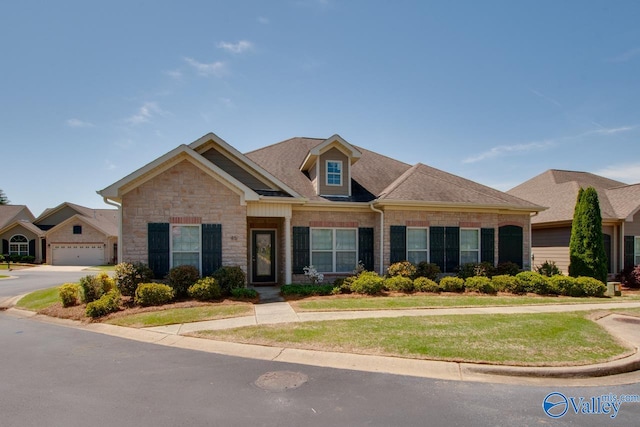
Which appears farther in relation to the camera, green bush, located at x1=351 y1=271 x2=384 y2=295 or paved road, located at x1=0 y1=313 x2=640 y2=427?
green bush, located at x1=351 y1=271 x2=384 y2=295

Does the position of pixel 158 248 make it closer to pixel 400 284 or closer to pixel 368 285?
pixel 368 285

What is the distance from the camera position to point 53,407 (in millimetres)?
5094

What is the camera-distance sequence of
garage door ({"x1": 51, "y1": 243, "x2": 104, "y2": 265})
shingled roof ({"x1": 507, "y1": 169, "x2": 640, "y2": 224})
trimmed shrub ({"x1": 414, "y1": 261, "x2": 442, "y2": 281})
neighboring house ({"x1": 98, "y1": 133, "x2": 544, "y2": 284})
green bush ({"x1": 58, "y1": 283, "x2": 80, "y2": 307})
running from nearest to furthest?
green bush ({"x1": 58, "y1": 283, "x2": 80, "y2": 307})
neighboring house ({"x1": 98, "y1": 133, "x2": 544, "y2": 284})
trimmed shrub ({"x1": 414, "y1": 261, "x2": 442, "y2": 281})
shingled roof ({"x1": 507, "y1": 169, "x2": 640, "y2": 224})
garage door ({"x1": 51, "y1": 243, "x2": 104, "y2": 265})

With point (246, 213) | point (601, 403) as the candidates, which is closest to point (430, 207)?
point (246, 213)

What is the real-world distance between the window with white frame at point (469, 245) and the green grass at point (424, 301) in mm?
2980

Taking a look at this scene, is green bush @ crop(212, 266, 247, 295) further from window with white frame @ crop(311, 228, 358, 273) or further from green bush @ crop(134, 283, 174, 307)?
window with white frame @ crop(311, 228, 358, 273)

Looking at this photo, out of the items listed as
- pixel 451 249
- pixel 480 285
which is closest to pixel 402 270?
pixel 451 249

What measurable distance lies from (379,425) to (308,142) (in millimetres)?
17685

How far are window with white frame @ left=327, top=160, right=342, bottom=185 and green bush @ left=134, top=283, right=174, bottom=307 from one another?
801cm

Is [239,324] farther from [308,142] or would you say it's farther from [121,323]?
[308,142]

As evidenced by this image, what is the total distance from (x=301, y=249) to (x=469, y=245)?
738 cm

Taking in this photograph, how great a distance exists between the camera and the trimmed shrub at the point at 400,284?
1387 centimetres

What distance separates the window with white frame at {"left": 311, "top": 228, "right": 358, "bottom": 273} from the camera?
15.9 m

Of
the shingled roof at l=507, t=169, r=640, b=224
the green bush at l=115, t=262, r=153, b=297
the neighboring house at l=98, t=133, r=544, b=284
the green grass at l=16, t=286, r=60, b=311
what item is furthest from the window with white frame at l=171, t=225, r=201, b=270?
the shingled roof at l=507, t=169, r=640, b=224
